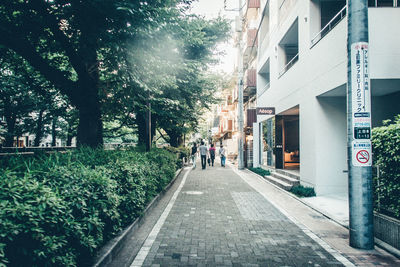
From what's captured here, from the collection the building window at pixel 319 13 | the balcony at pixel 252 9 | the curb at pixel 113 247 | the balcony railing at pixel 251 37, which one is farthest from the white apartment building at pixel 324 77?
the balcony railing at pixel 251 37

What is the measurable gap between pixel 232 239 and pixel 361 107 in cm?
343

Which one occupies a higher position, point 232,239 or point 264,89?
point 264,89

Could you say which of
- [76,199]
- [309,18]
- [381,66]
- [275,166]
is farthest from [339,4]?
[76,199]

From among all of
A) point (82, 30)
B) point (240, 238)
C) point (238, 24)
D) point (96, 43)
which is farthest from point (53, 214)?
point (238, 24)

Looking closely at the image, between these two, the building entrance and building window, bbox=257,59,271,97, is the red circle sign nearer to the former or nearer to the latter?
the building entrance

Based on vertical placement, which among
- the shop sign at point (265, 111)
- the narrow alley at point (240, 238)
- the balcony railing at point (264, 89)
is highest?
the balcony railing at point (264, 89)

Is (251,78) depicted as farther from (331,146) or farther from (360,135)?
(360,135)

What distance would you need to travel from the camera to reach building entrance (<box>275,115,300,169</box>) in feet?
44.4

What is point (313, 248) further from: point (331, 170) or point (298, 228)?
point (331, 170)

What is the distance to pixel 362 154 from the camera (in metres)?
4.29

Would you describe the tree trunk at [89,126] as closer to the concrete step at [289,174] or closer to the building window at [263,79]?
the concrete step at [289,174]

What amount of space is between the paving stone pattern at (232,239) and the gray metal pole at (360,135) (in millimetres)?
846

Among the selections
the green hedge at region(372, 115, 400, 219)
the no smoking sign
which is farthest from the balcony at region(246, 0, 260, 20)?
the no smoking sign

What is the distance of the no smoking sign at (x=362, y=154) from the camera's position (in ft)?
14.0
